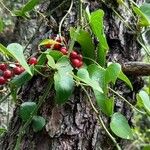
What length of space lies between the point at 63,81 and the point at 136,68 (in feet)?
0.72

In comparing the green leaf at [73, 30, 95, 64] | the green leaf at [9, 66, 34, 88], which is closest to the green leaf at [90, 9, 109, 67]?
the green leaf at [73, 30, 95, 64]

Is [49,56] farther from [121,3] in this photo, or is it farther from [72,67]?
[121,3]

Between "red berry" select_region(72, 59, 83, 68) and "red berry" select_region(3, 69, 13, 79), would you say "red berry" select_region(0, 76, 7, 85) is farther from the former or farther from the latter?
"red berry" select_region(72, 59, 83, 68)

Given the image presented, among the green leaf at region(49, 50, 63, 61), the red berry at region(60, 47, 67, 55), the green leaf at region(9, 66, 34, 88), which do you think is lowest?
the green leaf at region(9, 66, 34, 88)

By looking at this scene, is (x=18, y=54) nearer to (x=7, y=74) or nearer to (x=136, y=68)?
(x=7, y=74)

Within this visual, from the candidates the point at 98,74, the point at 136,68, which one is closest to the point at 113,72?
the point at 98,74

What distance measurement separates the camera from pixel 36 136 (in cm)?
86

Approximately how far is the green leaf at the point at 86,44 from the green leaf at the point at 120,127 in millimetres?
132

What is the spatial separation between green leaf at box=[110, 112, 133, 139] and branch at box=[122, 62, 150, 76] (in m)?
0.12

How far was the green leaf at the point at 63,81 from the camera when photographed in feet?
2.37

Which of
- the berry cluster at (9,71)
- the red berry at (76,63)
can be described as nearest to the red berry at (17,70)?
the berry cluster at (9,71)

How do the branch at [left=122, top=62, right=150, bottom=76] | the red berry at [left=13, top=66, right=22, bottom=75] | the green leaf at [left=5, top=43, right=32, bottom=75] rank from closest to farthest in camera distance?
the green leaf at [left=5, top=43, right=32, bottom=75], the red berry at [left=13, top=66, right=22, bottom=75], the branch at [left=122, top=62, right=150, bottom=76]

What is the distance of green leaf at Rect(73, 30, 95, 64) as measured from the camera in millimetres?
852

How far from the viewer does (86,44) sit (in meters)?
0.86
